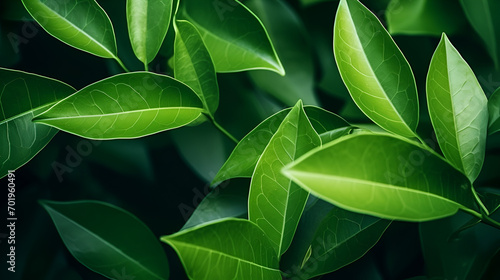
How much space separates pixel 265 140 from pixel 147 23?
0.14 metres

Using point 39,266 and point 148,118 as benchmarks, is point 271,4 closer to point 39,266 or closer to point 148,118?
point 148,118

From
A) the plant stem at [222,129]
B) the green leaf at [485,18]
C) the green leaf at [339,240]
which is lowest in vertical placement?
the green leaf at [339,240]

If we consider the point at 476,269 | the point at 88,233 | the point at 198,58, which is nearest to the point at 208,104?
the point at 198,58

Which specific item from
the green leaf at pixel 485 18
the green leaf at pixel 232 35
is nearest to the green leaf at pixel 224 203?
the green leaf at pixel 232 35

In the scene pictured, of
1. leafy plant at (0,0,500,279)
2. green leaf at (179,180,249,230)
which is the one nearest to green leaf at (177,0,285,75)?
leafy plant at (0,0,500,279)

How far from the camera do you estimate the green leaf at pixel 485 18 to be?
41 cm

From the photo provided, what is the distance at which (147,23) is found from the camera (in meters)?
0.38

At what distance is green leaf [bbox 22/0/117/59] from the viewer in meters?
0.38

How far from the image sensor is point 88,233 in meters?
0.41

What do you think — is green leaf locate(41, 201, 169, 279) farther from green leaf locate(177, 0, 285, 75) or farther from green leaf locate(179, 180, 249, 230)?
green leaf locate(177, 0, 285, 75)

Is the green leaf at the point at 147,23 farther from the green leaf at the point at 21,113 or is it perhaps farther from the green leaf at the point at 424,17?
the green leaf at the point at 424,17

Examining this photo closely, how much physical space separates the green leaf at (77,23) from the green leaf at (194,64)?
7cm

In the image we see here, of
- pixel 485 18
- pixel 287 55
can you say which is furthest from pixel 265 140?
pixel 485 18

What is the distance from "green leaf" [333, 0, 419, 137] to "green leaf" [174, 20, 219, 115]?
4.3 inches
